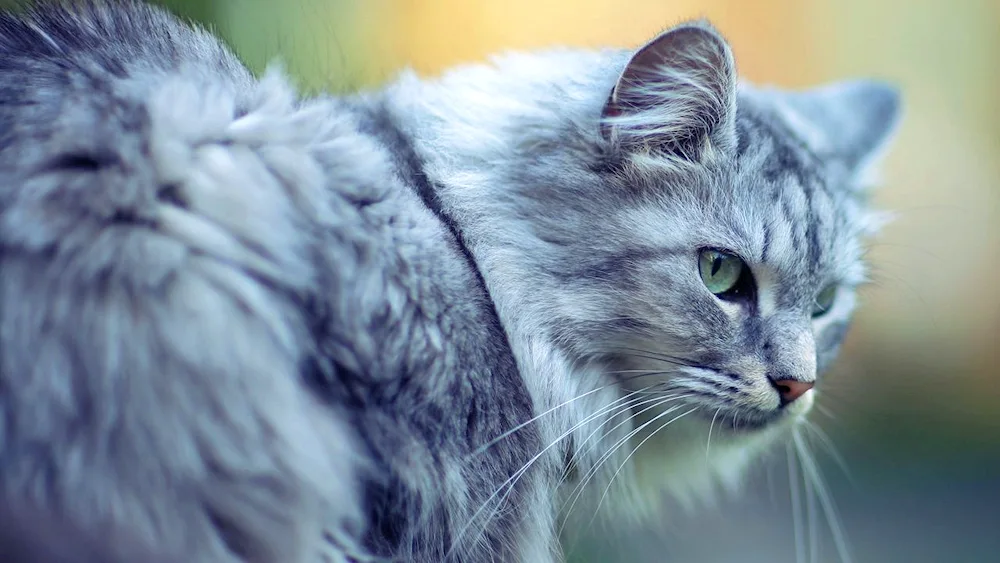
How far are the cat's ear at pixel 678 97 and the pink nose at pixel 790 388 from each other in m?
0.35

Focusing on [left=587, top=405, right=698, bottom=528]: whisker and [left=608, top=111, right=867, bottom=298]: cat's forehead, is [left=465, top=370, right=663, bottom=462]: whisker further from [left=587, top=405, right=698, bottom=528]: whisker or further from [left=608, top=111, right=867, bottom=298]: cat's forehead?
[left=608, top=111, right=867, bottom=298]: cat's forehead

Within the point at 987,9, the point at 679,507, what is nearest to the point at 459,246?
the point at 679,507

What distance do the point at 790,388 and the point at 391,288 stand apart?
0.60 metres

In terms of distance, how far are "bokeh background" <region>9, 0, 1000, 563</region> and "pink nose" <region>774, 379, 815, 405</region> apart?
1.70 ft

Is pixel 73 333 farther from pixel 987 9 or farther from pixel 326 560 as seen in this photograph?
pixel 987 9

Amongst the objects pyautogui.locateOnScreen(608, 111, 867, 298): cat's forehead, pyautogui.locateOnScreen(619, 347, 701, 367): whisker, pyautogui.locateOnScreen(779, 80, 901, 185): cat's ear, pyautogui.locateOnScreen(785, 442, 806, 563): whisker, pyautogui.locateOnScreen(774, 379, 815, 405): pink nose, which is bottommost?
pyautogui.locateOnScreen(785, 442, 806, 563): whisker

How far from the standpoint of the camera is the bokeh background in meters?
1.71

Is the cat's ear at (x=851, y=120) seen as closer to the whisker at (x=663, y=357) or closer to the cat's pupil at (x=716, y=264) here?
the cat's pupil at (x=716, y=264)

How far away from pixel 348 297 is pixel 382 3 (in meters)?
1.29

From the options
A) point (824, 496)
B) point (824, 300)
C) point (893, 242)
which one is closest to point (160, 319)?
point (824, 300)

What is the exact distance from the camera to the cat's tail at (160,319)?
80 centimetres

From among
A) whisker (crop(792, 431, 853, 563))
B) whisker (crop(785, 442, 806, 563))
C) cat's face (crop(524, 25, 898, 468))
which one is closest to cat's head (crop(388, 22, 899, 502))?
cat's face (crop(524, 25, 898, 468))

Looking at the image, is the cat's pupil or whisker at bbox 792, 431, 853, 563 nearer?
the cat's pupil

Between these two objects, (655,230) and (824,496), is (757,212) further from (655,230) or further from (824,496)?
(824,496)
